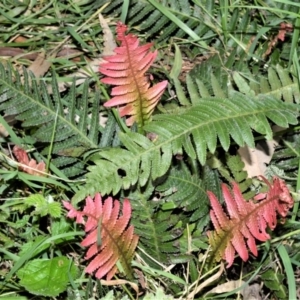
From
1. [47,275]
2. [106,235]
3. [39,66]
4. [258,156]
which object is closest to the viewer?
[106,235]

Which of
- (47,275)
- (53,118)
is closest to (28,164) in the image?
(53,118)

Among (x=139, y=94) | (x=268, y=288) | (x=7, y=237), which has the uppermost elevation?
(x=139, y=94)

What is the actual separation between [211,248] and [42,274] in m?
0.66


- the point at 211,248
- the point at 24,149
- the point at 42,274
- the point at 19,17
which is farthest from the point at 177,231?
the point at 19,17

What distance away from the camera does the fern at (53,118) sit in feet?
8.42

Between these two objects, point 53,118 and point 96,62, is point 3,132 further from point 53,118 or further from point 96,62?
point 96,62

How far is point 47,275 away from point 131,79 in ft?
2.70

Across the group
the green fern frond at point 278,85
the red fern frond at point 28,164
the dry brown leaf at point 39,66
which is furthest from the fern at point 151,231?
the dry brown leaf at point 39,66

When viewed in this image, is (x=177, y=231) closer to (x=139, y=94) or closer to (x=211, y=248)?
(x=211, y=248)

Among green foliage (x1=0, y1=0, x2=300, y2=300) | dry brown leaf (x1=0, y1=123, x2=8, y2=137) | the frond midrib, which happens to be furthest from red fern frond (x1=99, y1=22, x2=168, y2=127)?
dry brown leaf (x1=0, y1=123, x2=8, y2=137)

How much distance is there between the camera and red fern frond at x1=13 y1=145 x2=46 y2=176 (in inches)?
101

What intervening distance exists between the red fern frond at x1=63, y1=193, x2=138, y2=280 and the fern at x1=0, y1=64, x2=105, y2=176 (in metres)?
0.29

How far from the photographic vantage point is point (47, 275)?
243 centimetres

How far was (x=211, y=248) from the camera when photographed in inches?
97.3
